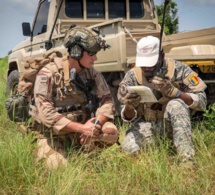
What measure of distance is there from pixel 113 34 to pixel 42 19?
244cm

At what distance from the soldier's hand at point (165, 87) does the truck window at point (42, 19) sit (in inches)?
134

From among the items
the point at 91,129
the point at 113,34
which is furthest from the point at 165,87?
the point at 113,34

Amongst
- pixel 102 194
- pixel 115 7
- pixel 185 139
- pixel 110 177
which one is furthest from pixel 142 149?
pixel 115 7

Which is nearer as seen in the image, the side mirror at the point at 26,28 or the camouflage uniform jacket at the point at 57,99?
the camouflage uniform jacket at the point at 57,99

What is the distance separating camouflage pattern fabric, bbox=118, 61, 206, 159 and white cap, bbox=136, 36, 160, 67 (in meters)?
0.25

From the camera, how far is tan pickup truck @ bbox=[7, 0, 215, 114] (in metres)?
4.24

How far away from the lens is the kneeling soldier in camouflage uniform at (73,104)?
3.25 meters

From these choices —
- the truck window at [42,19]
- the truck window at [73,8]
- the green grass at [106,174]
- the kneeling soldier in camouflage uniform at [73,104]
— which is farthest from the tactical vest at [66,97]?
the truck window at [42,19]

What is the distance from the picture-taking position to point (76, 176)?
2.75 m

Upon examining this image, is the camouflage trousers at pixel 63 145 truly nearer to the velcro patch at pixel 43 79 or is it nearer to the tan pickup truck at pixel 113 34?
the velcro patch at pixel 43 79

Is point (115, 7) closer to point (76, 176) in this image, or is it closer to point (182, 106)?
point (182, 106)

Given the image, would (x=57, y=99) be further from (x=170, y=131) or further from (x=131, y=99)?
(x=170, y=131)

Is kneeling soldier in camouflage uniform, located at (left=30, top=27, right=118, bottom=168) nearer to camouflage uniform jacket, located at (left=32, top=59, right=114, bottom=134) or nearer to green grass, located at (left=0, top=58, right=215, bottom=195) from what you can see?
camouflage uniform jacket, located at (left=32, top=59, right=114, bottom=134)

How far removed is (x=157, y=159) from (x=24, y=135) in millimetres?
1319
